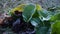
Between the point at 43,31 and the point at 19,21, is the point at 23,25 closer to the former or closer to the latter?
the point at 19,21

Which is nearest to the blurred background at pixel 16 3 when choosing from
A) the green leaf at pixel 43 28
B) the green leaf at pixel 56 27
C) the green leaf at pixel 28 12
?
the green leaf at pixel 28 12

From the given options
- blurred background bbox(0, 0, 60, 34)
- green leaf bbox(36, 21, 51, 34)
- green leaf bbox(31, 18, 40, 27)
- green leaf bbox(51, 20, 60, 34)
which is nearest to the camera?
green leaf bbox(51, 20, 60, 34)

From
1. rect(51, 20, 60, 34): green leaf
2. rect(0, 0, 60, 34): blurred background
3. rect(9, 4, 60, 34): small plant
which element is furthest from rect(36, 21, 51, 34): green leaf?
rect(0, 0, 60, 34): blurred background

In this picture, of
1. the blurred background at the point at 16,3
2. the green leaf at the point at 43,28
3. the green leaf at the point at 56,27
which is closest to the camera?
the green leaf at the point at 56,27

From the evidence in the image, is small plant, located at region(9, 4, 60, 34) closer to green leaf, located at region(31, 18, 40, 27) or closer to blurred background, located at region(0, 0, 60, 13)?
green leaf, located at region(31, 18, 40, 27)

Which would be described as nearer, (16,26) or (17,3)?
(16,26)

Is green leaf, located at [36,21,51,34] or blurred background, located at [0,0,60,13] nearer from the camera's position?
green leaf, located at [36,21,51,34]

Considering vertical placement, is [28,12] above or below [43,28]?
above

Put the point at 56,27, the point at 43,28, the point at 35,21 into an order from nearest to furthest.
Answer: the point at 56,27
the point at 43,28
the point at 35,21

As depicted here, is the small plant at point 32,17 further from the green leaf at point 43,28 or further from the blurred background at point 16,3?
the blurred background at point 16,3

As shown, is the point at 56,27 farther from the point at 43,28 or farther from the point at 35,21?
the point at 35,21

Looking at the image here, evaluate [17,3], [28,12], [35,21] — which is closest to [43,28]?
[35,21]

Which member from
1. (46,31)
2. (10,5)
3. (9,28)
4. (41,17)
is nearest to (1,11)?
(10,5)
